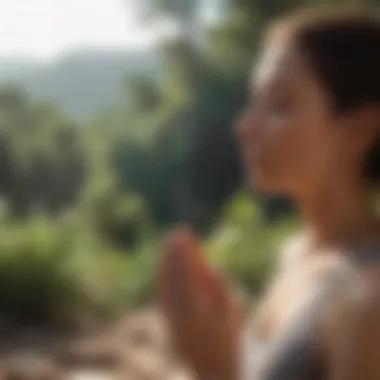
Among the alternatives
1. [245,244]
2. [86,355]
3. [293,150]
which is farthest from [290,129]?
[86,355]

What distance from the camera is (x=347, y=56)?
1.68 ft

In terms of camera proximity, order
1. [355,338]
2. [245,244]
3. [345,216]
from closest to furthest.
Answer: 1. [355,338]
2. [345,216]
3. [245,244]

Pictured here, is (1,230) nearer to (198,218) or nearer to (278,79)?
(198,218)

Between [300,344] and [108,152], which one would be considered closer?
[300,344]

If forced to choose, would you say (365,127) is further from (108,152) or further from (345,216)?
(108,152)

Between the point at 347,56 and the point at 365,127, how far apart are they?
0.05m

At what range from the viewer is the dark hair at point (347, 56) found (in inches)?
20.2

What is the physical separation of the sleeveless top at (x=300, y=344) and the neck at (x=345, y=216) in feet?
0.07

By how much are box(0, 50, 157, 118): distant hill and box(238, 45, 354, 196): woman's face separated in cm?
13

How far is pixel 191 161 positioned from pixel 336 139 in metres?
0.16

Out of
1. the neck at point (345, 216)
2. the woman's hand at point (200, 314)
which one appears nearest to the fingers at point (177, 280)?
the woman's hand at point (200, 314)

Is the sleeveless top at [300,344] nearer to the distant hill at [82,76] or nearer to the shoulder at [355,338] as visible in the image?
the shoulder at [355,338]

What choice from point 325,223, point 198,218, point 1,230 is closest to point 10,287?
point 1,230

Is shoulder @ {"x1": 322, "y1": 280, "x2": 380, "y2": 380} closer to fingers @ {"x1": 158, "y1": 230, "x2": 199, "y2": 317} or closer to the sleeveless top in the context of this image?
the sleeveless top
